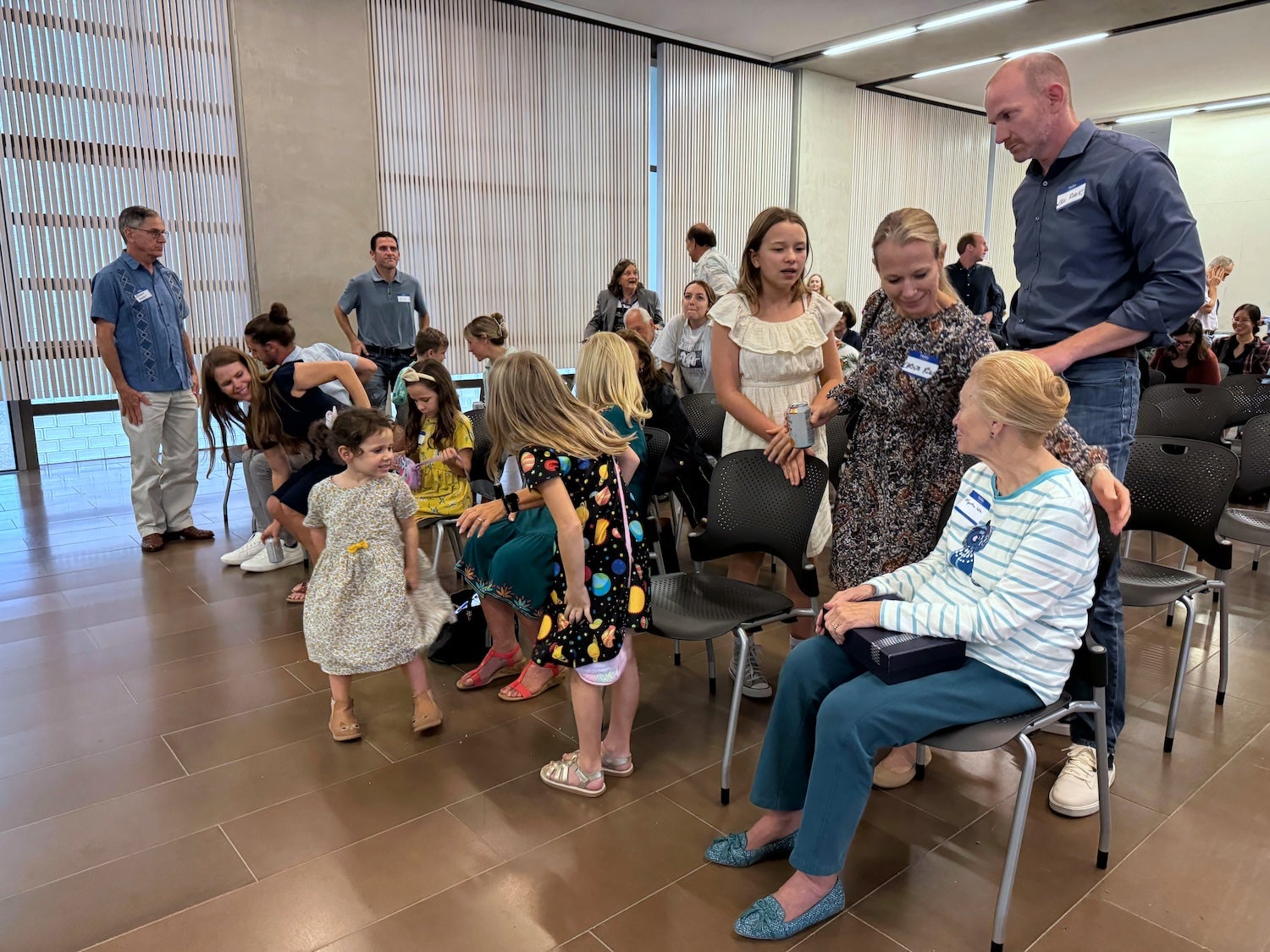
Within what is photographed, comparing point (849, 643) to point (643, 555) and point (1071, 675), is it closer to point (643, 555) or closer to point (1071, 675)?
point (1071, 675)

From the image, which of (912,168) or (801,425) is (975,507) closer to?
(801,425)

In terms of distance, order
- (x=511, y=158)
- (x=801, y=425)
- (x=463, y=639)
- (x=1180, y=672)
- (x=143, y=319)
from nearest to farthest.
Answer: (x=1180, y=672), (x=801, y=425), (x=463, y=639), (x=143, y=319), (x=511, y=158)

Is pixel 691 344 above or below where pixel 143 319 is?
below

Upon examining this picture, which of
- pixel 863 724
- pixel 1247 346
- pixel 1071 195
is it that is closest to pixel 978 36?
pixel 1247 346

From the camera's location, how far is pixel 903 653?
1802 millimetres

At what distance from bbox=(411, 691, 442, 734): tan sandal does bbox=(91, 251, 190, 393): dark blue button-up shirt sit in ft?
11.1

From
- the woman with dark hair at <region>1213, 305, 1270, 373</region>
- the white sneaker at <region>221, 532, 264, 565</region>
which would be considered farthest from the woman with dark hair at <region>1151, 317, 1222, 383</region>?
the white sneaker at <region>221, 532, 264, 565</region>

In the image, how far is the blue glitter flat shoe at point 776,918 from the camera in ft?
6.09

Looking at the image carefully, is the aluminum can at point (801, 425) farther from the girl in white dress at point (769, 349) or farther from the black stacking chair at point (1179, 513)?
the black stacking chair at point (1179, 513)

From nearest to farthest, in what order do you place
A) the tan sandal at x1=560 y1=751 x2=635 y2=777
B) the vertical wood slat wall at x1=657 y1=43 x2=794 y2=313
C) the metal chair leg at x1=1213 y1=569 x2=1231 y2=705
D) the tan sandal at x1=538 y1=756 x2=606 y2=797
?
1. the tan sandal at x1=538 y1=756 x2=606 y2=797
2. the tan sandal at x1=560 y1=751 x2=635 y2=777
3. the metal chair leg at x1=1213 y1=569 x2=1231 y2=705
4. the vertical wood slat wall at x1=657 y1=43 x2=794 y2=313

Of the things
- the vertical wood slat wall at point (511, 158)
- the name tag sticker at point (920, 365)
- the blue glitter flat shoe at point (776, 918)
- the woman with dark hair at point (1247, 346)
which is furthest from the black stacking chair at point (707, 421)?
the woman with dark hair at point (1247, 346)

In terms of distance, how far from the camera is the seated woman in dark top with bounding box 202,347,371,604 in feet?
12.4

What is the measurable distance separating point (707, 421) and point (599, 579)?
2170mm

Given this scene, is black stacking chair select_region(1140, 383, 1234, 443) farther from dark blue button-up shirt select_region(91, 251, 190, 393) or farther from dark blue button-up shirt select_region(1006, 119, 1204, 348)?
dark blue button-up shirt select_region(91, 251, 190, 393)
